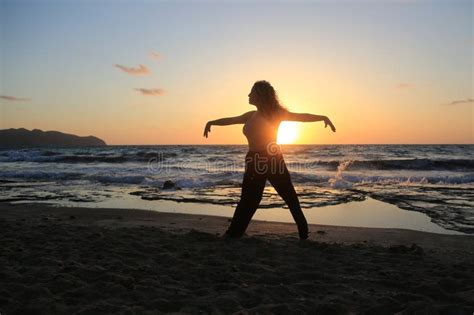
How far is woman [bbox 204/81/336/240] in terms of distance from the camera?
539 cm

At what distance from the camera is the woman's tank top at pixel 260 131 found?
213 inches

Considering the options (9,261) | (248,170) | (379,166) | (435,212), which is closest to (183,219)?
(248,170)

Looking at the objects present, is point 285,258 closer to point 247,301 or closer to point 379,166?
point 247,301

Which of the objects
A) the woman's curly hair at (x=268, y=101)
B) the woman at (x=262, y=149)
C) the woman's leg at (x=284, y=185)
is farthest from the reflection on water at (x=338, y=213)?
the woman's curly hair at (x=268, y=101)

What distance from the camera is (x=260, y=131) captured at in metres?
5.43

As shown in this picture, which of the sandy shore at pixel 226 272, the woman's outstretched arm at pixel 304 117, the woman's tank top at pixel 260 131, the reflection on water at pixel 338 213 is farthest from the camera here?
the reflection on water at pixel 338 213

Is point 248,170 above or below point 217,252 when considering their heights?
above

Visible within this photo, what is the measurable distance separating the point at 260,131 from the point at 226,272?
2.13 metres

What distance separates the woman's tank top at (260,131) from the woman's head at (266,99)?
0.10m

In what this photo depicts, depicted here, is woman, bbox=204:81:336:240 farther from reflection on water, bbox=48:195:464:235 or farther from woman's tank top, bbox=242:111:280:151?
reflection on water, bbox=48:195:464:235

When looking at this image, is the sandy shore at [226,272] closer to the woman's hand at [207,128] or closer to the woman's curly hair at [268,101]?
the woman's hand at [207,128]

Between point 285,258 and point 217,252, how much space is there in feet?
2.64

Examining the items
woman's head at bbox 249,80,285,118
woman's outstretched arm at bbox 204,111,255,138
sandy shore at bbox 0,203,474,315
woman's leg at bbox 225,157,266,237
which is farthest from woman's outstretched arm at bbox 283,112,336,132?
sandy shore at bbox 0,203,474,315

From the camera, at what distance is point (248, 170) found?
556 cm
